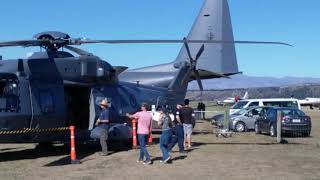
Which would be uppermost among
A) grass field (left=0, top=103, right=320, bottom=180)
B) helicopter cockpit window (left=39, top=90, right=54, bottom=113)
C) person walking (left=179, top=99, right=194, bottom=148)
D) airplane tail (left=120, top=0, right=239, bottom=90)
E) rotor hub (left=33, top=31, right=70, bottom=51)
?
airplane tail (left=120, top=0, right=239, bottom=90)

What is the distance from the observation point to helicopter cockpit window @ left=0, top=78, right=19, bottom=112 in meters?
16.0

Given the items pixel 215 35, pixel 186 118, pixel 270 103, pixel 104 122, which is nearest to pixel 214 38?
pixel 215 35

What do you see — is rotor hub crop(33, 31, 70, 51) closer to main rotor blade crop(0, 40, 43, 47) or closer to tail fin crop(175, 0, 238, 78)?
main rotor blade crop(0, 40, 43, 47)

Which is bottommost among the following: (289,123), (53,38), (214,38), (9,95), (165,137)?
(165,137)

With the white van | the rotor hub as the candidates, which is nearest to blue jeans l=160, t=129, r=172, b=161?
the rotor hub

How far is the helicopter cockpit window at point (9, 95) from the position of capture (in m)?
16.0

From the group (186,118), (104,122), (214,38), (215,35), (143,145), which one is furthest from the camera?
(214,38)

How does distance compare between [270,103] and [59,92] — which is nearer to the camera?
[59,92]

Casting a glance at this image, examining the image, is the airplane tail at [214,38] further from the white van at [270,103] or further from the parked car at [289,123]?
the parked car at [289,123]

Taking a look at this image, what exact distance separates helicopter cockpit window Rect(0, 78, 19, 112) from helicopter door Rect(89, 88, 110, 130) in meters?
2.98

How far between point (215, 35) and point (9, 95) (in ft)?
85.5

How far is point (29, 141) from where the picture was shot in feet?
54.5

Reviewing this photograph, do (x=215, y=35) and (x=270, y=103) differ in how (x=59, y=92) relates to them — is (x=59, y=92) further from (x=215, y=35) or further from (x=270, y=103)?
(x=215, y=35)

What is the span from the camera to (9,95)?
1622cm
